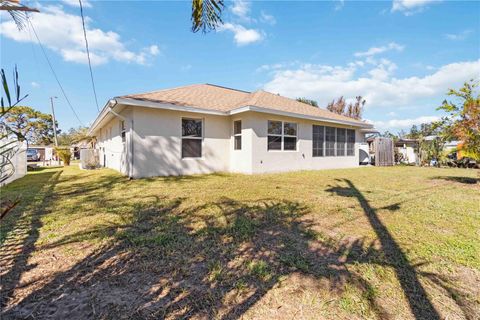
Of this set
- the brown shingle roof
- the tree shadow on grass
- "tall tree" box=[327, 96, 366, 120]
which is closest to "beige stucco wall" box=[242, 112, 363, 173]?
the brown shingle roof

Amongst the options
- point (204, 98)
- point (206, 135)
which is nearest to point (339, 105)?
point (204, 98)

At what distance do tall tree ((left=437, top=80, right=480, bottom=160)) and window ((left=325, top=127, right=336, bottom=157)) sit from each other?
5694mm

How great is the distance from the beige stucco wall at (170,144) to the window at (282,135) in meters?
2.00

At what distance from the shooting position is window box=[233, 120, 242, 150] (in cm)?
1062

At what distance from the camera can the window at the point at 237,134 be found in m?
10.6

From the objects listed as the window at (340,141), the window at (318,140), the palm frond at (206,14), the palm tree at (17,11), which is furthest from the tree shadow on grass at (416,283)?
the window at (340,141)

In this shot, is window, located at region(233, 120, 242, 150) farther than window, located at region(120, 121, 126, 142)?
Yes

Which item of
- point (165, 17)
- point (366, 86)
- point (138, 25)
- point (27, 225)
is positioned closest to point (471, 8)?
point (165, 17)

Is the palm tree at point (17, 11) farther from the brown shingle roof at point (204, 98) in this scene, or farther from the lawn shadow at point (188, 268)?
the brown shingle roof at point (204, 98)

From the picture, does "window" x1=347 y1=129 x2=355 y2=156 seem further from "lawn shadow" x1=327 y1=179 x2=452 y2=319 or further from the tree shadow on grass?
the tree shadow on grass

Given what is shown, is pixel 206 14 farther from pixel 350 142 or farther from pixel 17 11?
pixel 350 142

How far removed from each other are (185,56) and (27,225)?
11283mm

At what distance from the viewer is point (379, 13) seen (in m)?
9.99

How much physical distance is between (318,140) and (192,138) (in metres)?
7.16
